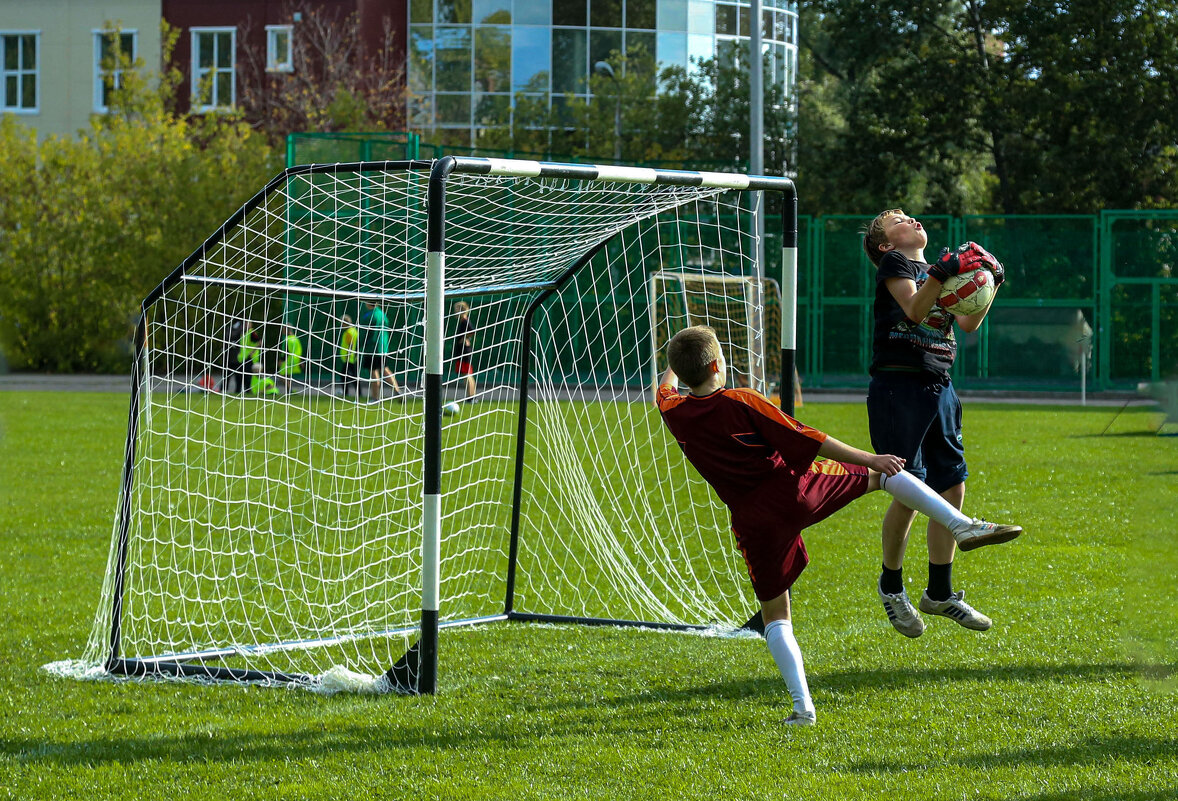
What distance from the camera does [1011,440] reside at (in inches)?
656

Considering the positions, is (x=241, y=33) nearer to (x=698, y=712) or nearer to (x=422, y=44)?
(x=422, y=44)

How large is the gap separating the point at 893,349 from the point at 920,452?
43cm

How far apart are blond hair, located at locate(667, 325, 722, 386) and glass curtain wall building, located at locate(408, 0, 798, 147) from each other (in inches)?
1138

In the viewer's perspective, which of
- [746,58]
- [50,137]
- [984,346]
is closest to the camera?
[984,346]

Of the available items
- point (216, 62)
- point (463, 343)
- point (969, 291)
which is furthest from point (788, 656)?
point (216, 62)

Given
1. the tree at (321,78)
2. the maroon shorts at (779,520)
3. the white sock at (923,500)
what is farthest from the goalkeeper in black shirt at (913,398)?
the tree at (321,78)

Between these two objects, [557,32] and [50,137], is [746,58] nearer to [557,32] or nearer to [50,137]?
[557,32]

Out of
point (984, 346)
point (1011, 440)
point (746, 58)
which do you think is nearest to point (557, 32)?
point (746, 58)

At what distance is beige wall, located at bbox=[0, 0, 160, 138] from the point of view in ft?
121

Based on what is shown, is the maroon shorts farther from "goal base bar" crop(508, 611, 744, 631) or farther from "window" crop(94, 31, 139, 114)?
"window" crop(94, 31, 139, 114)

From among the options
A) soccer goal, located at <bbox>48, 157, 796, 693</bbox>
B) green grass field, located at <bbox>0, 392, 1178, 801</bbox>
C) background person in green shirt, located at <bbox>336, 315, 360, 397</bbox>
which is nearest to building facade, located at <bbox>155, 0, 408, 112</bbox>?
background person in green shirt, located at <bbox>336, 315, 360, 397</bbox>

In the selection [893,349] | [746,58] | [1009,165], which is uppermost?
[746,58]

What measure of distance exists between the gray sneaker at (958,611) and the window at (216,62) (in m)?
33.4

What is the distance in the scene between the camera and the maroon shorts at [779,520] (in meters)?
4.95
